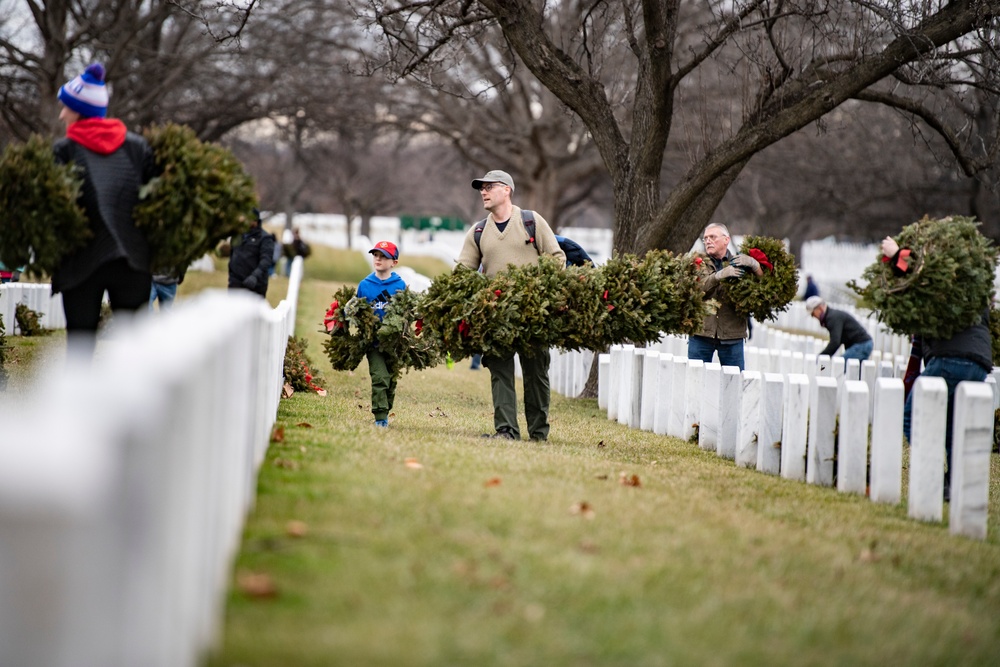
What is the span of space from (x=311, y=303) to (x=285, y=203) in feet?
94.8

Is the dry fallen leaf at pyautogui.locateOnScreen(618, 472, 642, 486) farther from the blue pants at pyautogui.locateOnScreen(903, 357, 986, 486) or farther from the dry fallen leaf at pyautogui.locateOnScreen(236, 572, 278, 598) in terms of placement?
the dry fallen leaf at pyautogui.locateOnScreen(236, 572, 278, 598)

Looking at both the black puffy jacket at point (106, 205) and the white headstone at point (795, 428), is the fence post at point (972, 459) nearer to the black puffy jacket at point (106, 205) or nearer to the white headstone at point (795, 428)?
the white headstone at point (795, 428)

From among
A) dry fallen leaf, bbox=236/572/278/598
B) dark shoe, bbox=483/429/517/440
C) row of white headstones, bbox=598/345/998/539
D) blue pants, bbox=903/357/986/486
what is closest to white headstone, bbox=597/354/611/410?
row of white headstones, bbox=598/345/998/539

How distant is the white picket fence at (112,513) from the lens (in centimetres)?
215

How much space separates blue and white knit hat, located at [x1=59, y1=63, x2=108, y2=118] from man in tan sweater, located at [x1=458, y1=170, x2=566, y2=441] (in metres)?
3.07

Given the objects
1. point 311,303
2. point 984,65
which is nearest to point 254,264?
point 984,65

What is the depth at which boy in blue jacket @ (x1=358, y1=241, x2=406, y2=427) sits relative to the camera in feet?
29.4

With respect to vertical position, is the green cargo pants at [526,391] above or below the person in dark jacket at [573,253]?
below

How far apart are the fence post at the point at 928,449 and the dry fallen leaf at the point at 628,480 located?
5.58 ft

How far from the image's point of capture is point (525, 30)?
1236cm

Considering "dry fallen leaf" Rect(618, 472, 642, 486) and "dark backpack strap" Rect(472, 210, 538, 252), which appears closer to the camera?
"dry fallen leaf" Rect(618, 472, 642, 486)

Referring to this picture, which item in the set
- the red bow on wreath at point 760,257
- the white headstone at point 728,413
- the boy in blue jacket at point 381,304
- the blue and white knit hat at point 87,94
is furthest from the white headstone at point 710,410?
the blue and white knit hat at point 87,94

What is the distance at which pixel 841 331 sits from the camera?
14.8m

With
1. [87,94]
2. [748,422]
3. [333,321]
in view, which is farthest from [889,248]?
[87,94]
